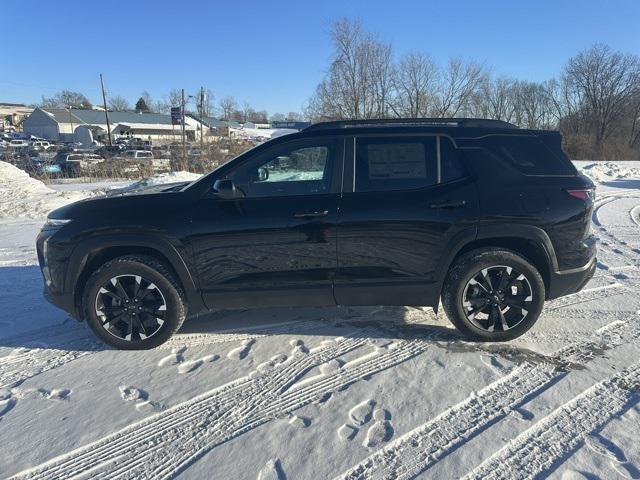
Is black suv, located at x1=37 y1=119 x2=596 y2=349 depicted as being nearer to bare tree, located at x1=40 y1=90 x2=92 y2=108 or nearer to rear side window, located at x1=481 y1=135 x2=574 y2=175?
Result: rear side window, located at x1=481 y1=135 x2=574 y2=175

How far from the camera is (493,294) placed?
3736mm

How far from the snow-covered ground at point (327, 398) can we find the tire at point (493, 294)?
0.17 meters

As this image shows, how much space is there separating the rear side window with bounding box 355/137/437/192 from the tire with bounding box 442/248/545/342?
837mm

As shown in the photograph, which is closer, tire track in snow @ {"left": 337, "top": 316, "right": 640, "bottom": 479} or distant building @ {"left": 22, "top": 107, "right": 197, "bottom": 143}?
tire track in snow @ {"left": 337, "top": 316, "right": 640, "bottom": 479}

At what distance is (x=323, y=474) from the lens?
2.33 meters

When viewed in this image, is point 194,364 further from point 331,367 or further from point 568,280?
point 568,280

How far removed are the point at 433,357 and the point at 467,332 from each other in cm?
43

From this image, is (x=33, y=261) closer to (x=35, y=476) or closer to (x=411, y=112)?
(x=35, y=476)

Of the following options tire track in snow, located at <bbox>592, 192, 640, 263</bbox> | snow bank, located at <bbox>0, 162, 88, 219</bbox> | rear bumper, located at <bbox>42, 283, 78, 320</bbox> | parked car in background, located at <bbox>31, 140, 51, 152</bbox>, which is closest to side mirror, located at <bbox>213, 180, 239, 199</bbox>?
rear bumper, located at <bbox>42, 283, 78, 320</bbox>

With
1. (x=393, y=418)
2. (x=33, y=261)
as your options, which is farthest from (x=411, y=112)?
(x=393, y=418)

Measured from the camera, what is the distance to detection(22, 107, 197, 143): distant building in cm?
7419

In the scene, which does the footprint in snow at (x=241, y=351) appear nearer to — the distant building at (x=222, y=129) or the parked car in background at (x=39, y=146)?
the distant building at (x=222, y=129)

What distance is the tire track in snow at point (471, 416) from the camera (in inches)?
93.7

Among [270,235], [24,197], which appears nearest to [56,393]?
[270,235]
